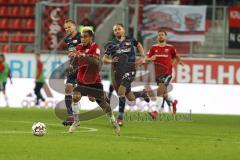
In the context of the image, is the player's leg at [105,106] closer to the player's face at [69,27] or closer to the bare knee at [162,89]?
the player's face at [69,27]

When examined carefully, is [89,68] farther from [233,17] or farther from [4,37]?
[4,37]

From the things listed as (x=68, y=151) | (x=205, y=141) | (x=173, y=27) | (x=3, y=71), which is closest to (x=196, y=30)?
(x=173, y=27)

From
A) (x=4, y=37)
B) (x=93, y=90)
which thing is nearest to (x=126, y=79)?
(x=93, y=90)

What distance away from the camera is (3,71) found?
107ft

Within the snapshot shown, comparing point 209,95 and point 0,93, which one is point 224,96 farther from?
point 0,93

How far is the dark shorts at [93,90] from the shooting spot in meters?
17.4

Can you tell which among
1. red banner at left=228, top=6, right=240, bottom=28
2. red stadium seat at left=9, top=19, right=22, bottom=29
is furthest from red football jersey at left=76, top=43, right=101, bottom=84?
red stadium seat at left=9, top=19, right=22, bottom=29

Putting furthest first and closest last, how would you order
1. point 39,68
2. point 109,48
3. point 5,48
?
1. point 5,48
2. point 39,68
3. point 109,48

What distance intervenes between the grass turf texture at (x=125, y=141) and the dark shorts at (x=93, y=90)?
2.60ft

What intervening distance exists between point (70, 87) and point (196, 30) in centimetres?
1378

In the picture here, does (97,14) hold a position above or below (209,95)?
above

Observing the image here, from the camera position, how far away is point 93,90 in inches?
693

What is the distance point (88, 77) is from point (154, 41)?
15.5m

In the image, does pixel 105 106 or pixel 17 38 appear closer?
pixel 105 106
